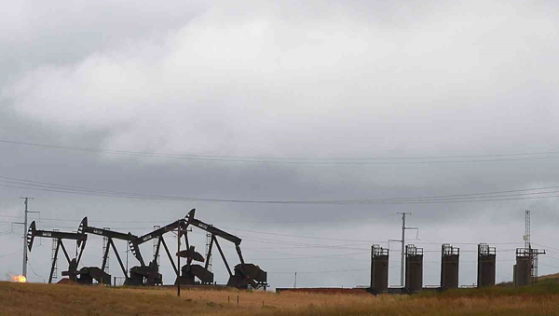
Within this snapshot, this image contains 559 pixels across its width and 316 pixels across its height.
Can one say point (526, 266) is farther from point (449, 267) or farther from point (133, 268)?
point (133, 268)

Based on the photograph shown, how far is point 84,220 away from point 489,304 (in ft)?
157

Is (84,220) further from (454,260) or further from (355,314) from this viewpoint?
(355,314)

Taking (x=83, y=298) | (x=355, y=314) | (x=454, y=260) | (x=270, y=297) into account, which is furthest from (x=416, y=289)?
(x=355, y=314)

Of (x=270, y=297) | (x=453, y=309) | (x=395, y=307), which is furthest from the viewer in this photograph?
(x=270, y=297)

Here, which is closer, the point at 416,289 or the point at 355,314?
the point at 355,314

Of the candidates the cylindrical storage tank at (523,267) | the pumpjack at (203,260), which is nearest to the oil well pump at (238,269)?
the pumpjack at (203,260)

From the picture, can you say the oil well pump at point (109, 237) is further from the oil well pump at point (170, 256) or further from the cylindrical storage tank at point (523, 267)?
the cylindrical storage tank at point (523, 267)

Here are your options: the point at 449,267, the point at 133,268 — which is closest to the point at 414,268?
the point at 449,267

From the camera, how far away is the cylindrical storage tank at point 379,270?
77.8 meters

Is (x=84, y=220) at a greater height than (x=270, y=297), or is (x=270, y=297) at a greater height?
(x=84, y=220)

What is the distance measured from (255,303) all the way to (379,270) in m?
13.6

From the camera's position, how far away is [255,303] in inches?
2687

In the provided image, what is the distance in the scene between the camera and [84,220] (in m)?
85.9

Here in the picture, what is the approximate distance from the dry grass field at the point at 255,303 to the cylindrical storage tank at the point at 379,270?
15.0 ft
